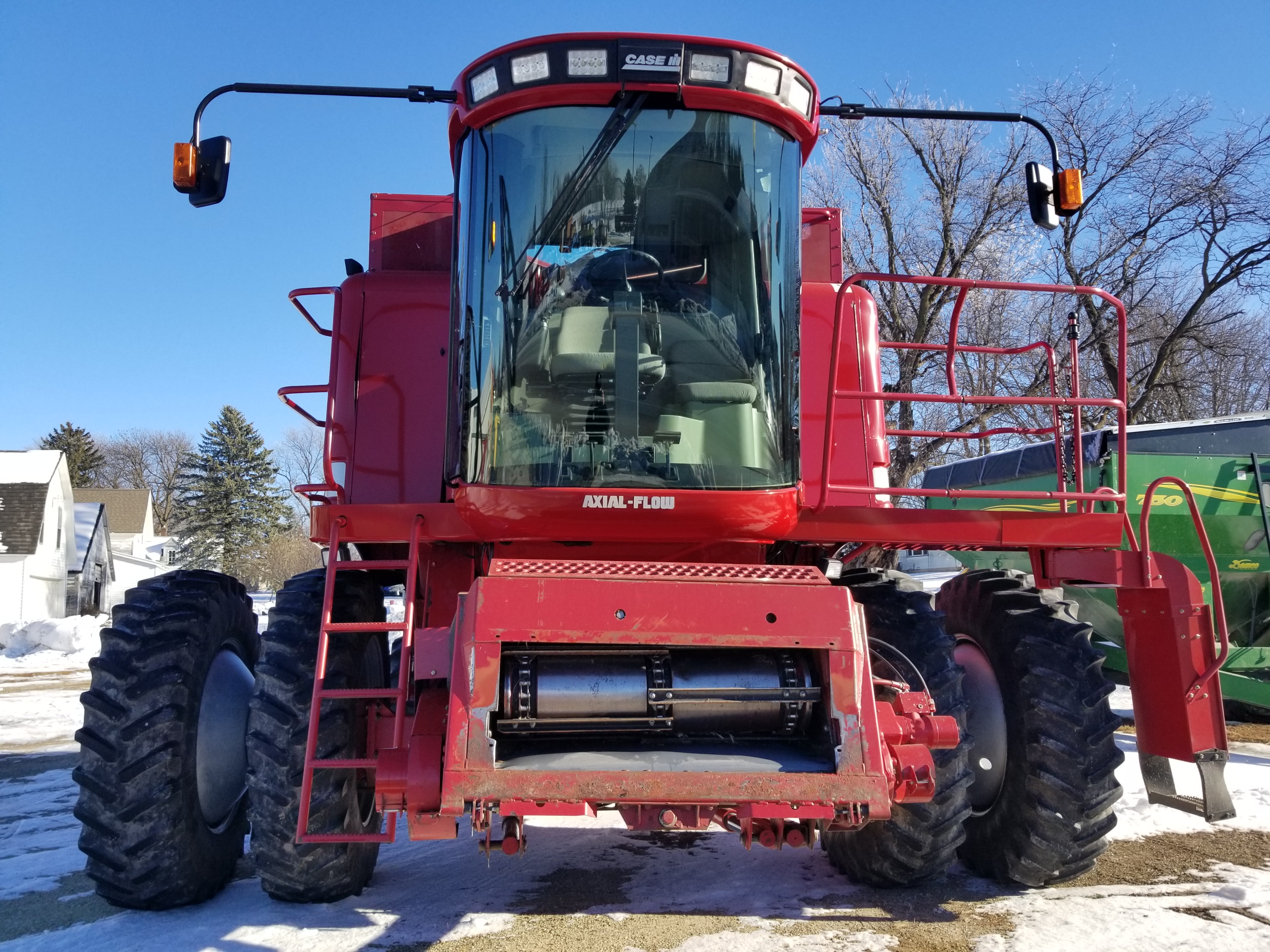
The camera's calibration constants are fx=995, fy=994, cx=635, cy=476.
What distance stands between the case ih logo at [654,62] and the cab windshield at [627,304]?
157 millimetres

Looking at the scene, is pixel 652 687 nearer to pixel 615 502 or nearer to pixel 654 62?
pixel 615 502

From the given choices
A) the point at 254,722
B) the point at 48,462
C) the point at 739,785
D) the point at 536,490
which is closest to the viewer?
the point at 739,785

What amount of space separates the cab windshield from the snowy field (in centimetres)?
177

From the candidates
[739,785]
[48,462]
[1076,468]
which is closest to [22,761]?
[739,785]

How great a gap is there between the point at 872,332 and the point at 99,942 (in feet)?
14.5

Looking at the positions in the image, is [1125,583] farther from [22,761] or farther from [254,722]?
[22,761]

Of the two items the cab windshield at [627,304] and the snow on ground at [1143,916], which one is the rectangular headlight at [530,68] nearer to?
the cab windshield at [627,304]

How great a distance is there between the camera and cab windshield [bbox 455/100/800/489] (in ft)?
12.6

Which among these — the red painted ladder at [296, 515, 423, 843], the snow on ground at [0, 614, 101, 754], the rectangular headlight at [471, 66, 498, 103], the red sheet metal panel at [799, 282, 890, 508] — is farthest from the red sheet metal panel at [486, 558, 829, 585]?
the snow on ground at [0, 614, 101, 754]

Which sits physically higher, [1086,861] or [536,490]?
[536,490]

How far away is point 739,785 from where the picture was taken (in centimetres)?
312

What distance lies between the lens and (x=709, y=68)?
3.92 m

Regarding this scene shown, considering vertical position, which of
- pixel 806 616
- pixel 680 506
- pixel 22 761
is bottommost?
pixel 22 761

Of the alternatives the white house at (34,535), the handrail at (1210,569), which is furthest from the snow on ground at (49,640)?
the handrail at (1210,569)
